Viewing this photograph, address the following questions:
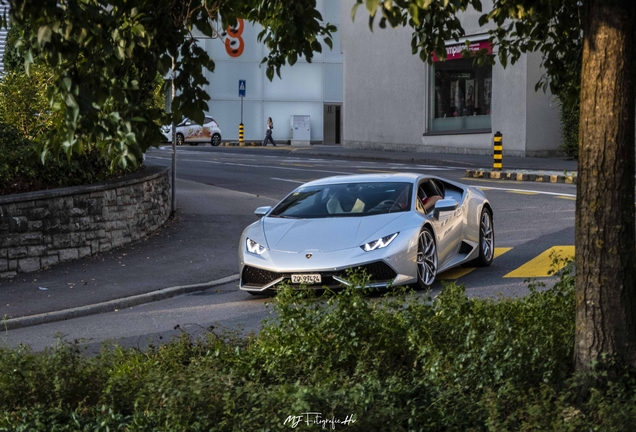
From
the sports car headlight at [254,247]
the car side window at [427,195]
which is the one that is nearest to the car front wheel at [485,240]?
the car side window at [427,195]

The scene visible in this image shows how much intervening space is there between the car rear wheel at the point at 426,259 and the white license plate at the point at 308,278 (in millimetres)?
1132

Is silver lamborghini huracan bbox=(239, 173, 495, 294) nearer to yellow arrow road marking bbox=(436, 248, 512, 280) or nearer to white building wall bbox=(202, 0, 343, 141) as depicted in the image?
yellow arrow road marking bbox=(436, 248, 512, 280)

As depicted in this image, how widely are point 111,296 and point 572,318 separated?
635cm

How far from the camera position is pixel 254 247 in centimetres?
1091

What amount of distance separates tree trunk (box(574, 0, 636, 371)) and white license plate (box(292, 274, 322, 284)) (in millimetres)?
4653

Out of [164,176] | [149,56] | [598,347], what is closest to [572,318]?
[598,347]

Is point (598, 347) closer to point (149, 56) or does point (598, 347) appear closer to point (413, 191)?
point (149, 56)

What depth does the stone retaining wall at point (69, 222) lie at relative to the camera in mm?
12781

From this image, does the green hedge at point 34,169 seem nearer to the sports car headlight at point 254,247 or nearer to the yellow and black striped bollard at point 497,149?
the sports car headlight at point 254,247

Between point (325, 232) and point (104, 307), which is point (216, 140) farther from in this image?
point (325, 232)

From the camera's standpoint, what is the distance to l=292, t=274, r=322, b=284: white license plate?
33.7ft

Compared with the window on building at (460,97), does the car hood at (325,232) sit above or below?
below

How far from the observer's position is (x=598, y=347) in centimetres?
577

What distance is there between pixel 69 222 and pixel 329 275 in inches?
189
